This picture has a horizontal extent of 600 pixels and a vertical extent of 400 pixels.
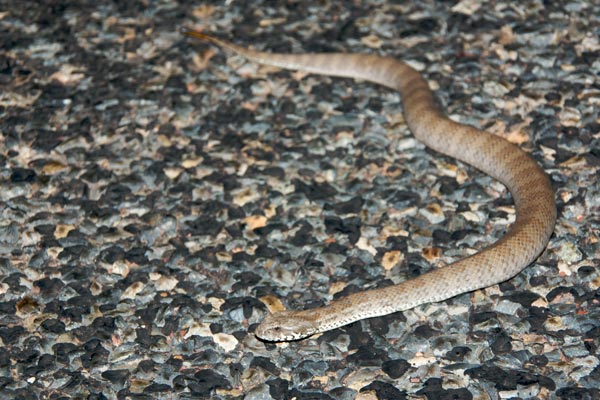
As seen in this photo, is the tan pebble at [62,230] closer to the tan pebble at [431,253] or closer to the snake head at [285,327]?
the snake head at [285,327]

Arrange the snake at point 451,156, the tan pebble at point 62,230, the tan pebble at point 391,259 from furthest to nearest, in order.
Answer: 1. the tan pebble at point 62,230
2. the tan pebble at point 391,259
3. the snake at point 451,156

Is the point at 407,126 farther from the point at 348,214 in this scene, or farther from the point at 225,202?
the point at 225,202

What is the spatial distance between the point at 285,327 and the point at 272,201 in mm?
1350

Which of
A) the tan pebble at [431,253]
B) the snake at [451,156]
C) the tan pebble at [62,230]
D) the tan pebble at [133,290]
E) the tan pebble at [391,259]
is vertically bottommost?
the tan pebble at [133,290]

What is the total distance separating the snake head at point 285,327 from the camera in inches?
203

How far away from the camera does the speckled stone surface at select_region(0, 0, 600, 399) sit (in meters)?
5.08

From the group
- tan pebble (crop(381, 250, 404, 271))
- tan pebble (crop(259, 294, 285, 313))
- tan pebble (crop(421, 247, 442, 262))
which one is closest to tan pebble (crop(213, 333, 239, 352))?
tan pebble (crop(259, 294, 285, 313))

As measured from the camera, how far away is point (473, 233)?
5.95 m

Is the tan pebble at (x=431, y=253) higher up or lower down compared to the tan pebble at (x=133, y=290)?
higher up

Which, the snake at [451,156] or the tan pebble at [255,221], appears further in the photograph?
the tan pebble at [255,221]

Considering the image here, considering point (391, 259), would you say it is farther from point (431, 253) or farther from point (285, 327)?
point (285, 327)

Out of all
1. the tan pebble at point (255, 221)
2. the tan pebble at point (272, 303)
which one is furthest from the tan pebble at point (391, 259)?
the tan pebble at point (255, 221)

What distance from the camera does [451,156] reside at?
21.7 ft

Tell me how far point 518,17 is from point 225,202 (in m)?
3.22
